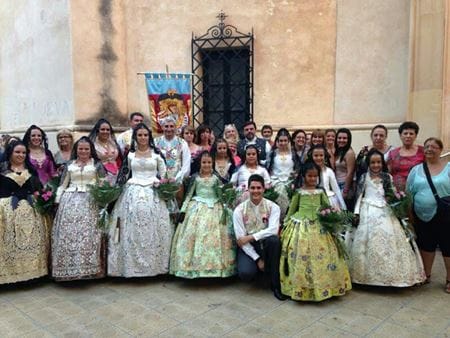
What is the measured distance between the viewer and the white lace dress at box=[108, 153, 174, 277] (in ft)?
14.8

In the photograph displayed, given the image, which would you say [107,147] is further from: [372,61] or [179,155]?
[372,61]

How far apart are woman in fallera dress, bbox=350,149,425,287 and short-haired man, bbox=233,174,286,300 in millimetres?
919

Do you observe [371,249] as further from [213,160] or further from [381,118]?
[381,118]

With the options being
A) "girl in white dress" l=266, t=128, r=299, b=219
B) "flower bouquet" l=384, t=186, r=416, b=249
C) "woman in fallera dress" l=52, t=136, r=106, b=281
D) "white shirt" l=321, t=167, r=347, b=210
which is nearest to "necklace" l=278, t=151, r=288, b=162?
"girl in white dress" l=266, t=128, r=299, b=219

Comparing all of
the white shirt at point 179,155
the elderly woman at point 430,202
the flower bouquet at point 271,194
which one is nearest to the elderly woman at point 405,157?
the elderly woman at point 430,202

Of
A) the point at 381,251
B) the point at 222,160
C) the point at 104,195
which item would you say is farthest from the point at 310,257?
the point at 104,195

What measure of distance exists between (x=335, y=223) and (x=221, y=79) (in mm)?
5303

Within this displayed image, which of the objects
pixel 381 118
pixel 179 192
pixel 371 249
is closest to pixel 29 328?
pixel 179 192

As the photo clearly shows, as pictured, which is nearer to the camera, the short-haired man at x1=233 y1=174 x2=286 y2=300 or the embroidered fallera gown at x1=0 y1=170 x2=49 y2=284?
the short-haired man at x1=233 y1=174 x2=286 y2=300

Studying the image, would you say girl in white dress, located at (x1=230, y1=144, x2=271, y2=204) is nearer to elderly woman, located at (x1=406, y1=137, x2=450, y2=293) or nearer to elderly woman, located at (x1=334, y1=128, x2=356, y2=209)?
elderly woman, located at (x1=334, y1=128, x2=356, y2=209)

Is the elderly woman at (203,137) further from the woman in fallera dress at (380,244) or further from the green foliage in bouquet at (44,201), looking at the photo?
the woman in fallera dress at (380,244)

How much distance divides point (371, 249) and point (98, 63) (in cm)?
672

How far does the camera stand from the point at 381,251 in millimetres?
4145

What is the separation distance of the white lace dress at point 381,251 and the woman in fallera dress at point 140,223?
7.26 feet
